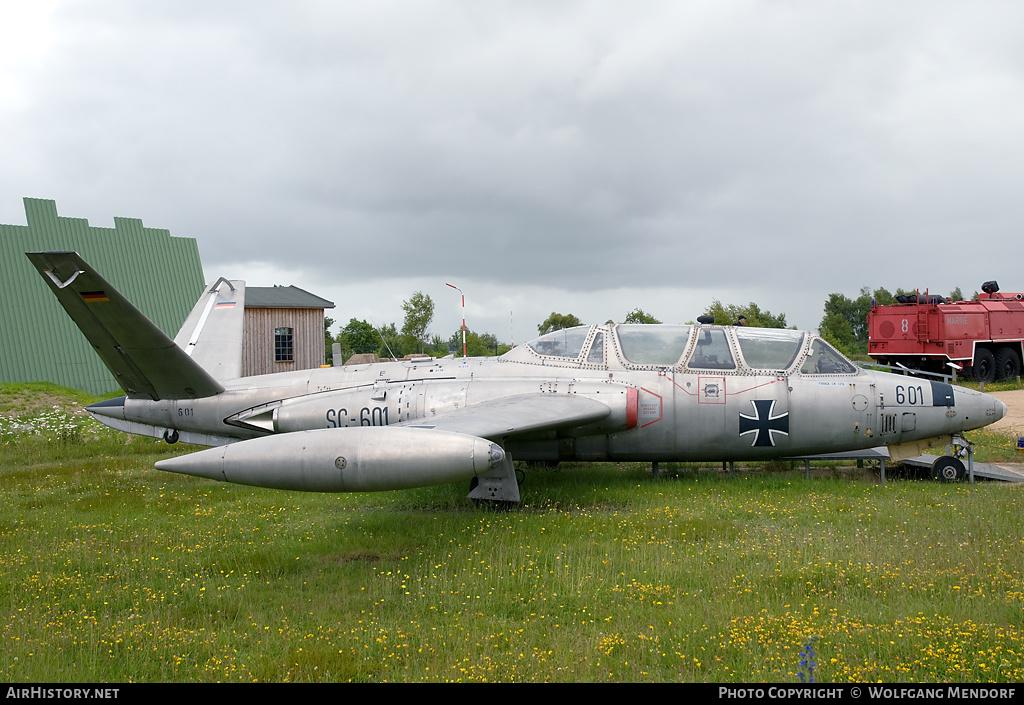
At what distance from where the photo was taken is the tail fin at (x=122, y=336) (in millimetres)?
7926

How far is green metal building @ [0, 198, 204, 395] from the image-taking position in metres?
28.0

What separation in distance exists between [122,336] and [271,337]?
2403cm

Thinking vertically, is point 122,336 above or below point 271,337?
below

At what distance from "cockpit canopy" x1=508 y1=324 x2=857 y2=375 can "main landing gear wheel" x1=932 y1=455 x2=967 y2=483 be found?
6.27 ft

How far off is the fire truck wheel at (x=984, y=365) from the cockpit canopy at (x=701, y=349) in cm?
1954

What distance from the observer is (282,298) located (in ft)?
112

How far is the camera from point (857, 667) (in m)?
4.11

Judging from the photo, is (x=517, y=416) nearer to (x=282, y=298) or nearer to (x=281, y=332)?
(x=281, y=332)

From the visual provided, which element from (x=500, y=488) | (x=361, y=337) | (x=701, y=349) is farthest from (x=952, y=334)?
(x=361, y=337)

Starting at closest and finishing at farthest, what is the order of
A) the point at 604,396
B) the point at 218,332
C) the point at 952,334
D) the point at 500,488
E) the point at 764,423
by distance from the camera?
the point at 500,488
the point at 604,396
the point at 764,423
the point at 218,332
the point at 952,334

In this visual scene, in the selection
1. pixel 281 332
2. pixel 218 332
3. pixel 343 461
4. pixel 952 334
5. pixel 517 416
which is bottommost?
pixel 343 461

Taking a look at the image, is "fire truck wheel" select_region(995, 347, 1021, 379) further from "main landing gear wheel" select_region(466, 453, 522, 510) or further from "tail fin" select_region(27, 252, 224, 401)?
"tail fin" select_region(27, 252, 224, 401)

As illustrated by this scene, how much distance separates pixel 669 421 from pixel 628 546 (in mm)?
3322
